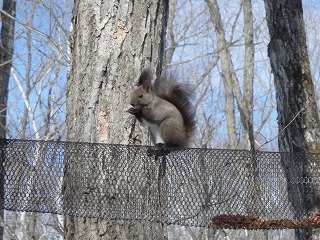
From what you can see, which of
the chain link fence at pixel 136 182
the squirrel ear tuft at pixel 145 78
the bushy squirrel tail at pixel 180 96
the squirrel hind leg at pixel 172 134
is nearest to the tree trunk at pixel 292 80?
the bushy squirrel tail at pixel 180 96

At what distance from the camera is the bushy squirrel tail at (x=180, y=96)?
349 cm

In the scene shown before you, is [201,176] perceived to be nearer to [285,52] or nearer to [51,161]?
[51,161]

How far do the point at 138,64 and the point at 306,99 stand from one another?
218 cm

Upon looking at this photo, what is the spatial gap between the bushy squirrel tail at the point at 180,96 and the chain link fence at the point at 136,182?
48 centimetres

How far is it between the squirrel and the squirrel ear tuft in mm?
27

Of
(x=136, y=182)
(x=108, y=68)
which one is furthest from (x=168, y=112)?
(x=136, y=182)

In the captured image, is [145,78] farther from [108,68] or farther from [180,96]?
[180,96]

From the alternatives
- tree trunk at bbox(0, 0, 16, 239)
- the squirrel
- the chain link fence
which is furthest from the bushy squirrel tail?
tree trunk at bbox(0, 0, 16, 239)

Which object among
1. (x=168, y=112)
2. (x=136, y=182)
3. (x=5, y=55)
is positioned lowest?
(x=136, y=182)

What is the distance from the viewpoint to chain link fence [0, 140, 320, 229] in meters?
3.06

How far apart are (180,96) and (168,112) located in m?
0.11

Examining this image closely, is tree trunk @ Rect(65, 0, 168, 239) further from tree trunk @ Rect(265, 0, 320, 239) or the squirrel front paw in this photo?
tree trunk @ Rect(265, 0, 320, 239)

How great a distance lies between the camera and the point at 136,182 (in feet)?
10.2

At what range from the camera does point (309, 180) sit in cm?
361
